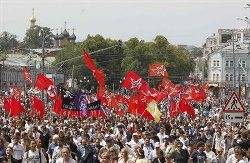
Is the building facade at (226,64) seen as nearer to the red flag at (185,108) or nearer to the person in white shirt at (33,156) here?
the red flag at (185,108)

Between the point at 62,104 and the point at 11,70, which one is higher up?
the point at 11,70

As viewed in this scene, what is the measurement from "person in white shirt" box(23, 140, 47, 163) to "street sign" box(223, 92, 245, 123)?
4373 millimetres

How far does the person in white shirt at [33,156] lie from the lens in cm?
1736

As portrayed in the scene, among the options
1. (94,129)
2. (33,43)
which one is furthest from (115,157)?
(33,43)

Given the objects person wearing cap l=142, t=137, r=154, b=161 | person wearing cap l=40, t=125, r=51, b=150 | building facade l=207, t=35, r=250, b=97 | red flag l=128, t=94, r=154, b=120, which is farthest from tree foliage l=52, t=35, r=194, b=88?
person wearing cap l=142, t=137, r=154, b=161

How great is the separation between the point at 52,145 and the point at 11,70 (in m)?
109

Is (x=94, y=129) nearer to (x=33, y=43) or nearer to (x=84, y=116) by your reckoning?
(x=84, y=116)

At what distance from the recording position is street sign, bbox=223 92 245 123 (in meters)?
18.9

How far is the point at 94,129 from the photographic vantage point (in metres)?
27.1

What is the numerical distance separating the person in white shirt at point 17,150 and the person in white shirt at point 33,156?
63.0 inches

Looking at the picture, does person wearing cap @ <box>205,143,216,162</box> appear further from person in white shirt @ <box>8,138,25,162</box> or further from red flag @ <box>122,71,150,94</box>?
red flag @ <box>122,71,150,94</box>

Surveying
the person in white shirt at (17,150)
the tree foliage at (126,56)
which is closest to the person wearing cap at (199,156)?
the person in white shirt at (17,150)

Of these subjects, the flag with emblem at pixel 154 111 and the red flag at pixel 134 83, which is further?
the red flag at pixel 134 83

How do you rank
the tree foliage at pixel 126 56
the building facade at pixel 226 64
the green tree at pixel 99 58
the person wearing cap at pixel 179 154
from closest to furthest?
the person wearing cap at pixel 179 154
the green tree at pixel 99 58
the tree foliage at pixel 126 56
the building facade at pixel 226 64
